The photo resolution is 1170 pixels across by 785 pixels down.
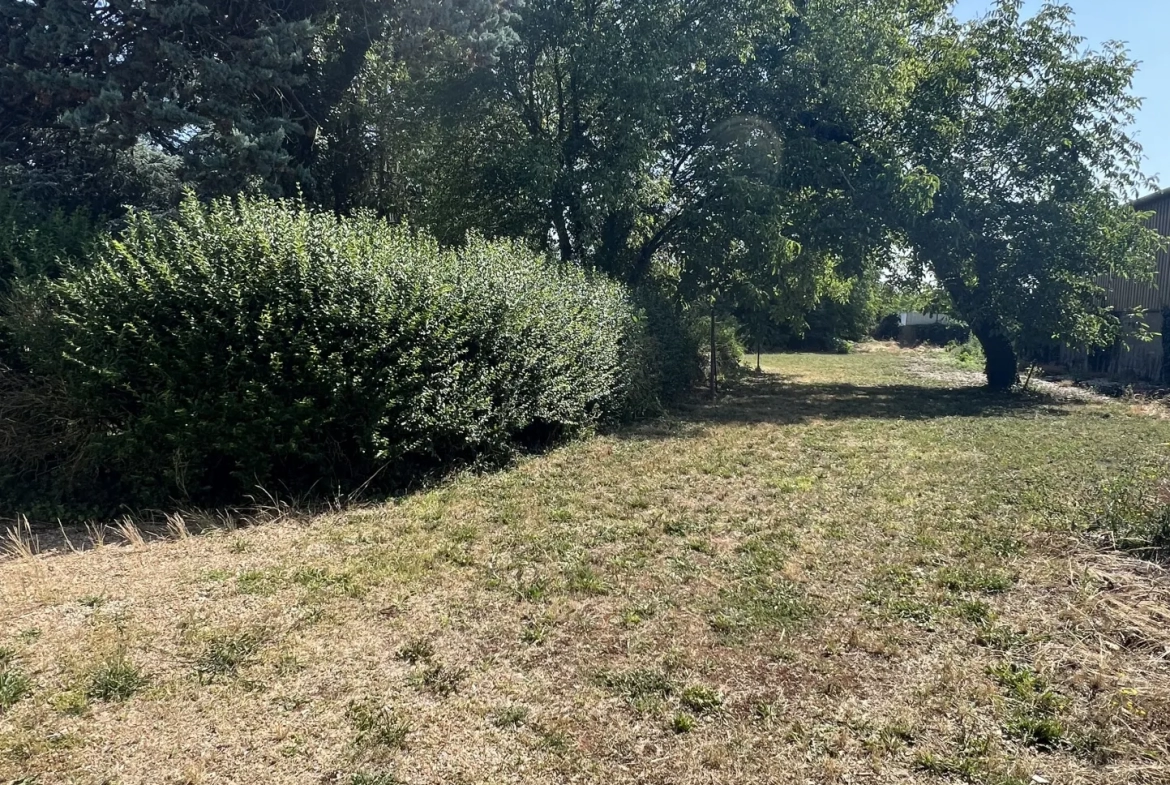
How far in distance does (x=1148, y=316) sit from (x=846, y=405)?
10334 mm

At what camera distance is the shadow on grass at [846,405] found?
10.8m

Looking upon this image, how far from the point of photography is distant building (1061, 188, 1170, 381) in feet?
51.1

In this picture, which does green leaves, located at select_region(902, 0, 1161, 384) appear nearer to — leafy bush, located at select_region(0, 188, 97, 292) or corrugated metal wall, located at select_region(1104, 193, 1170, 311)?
corrugated metal wall, located at select_region(1104, 193, 1170, 311)

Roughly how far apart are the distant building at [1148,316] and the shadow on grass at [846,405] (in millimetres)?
4218

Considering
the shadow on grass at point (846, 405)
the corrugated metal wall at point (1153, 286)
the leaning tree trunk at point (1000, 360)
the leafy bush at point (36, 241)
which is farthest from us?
the corrugated metal wall at point (1153, 286)

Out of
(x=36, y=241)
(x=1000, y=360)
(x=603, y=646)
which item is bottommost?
(x=603, y=646)

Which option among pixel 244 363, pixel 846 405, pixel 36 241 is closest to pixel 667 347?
pixel 846 405

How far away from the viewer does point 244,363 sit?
5238 mm

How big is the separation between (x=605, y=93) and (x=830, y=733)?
1173cm

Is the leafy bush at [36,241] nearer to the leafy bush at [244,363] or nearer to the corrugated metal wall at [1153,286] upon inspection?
the leafy bush at [244,363]

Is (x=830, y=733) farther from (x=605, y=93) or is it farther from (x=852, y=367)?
(x=852, y=367)

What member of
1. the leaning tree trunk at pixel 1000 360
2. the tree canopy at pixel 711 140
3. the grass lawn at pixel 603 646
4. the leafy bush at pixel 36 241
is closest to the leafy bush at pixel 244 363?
the grass lawn at pixel 603 646

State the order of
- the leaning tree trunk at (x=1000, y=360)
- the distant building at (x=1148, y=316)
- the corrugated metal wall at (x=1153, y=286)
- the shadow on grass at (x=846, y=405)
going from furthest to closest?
the corrugated metal wall at (x=1153, y=286), the distant building at (x=1148, y=316), the leaning tree trunk at (x=1000, y=360), the shadow on grass at (x=846, y=405)

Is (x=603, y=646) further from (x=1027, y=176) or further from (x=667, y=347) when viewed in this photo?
(x=1027, y=176)
